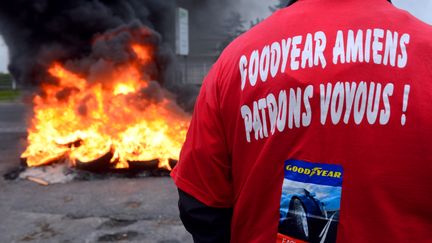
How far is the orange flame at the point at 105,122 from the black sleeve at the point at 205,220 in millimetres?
5971

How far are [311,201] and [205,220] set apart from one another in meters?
0.37

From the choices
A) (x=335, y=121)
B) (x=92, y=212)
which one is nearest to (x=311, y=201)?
(x=335, y=121)

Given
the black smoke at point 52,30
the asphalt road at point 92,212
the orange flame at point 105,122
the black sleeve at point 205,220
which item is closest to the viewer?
the black sleeve at point 205,220

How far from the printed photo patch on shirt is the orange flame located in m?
6.18

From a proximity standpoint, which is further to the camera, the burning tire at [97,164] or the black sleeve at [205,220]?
the burning tire at [97,164]

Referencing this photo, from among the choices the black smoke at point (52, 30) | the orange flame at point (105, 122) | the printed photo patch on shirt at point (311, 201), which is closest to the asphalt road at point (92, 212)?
Result: the orange flame at point (105, 122)

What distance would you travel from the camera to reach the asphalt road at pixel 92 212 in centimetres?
472

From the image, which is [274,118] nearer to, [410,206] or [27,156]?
[410,206]

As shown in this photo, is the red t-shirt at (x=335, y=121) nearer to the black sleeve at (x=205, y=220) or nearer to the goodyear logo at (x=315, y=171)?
the goodyear logo at (x=315, y=171)

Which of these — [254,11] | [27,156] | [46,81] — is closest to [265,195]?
[27,156]

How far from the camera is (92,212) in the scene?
5.46 m

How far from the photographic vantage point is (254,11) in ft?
49.1

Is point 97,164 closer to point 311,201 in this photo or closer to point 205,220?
point 205,220

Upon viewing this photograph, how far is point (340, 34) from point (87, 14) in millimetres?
8998
